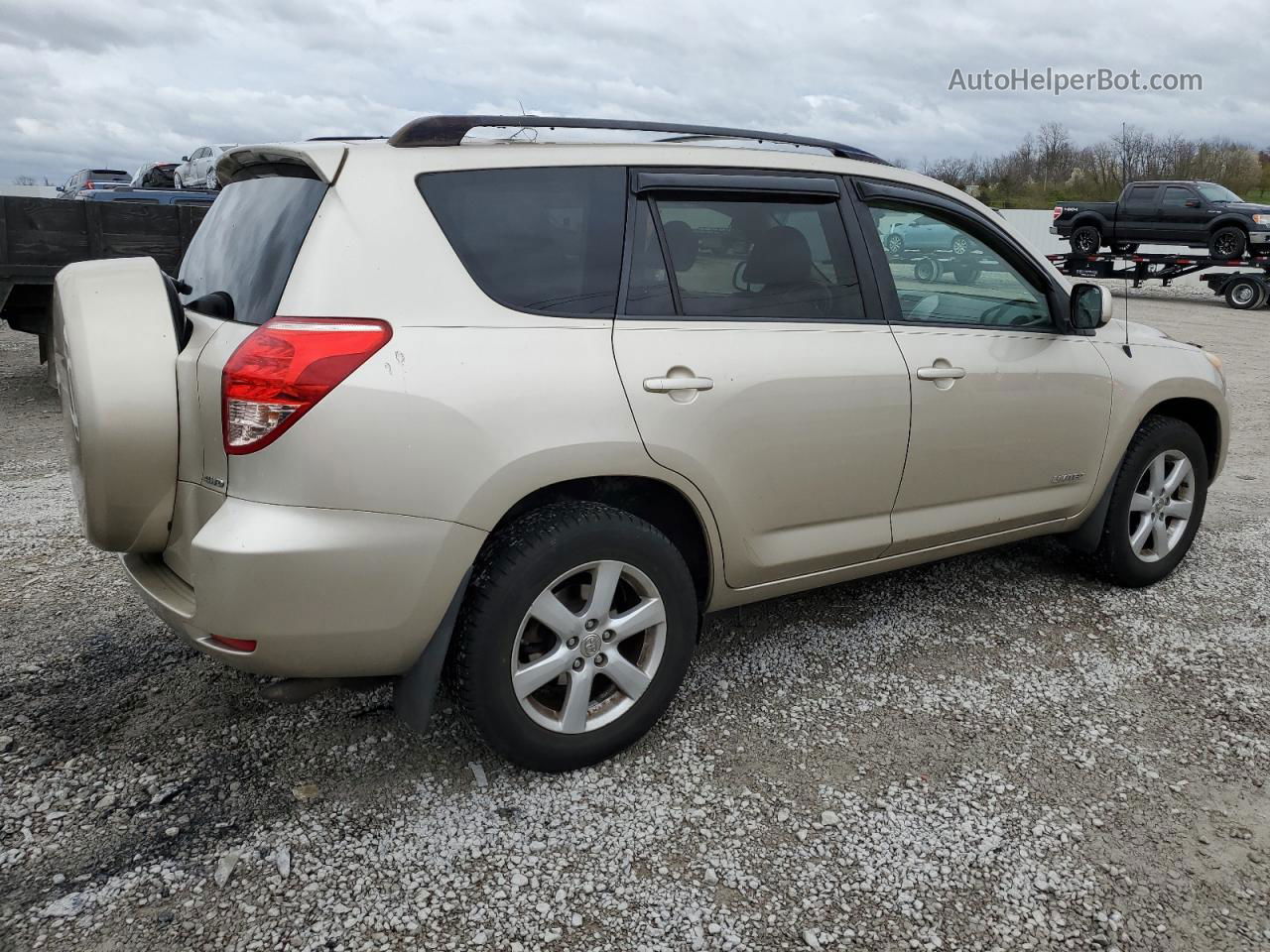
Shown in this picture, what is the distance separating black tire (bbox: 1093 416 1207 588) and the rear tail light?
3.25 metres

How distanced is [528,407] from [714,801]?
3.99 feet

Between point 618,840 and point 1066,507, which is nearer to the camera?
point 618,840

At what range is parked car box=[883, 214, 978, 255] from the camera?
3592 mm

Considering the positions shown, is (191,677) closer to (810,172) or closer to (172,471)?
(172,471)

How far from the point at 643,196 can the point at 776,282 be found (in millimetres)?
532

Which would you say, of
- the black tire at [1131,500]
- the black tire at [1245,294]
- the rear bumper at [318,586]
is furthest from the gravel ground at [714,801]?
the black tire at [1245,294]

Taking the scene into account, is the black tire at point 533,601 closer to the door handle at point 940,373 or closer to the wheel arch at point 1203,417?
the door handle at point 940,373

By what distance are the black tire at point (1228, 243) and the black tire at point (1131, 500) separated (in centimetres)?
1891

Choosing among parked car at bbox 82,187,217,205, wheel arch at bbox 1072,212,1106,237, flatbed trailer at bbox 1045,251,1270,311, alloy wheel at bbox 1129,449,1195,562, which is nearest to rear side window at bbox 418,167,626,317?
alloy wheel at bbox 1129,449,1195,562

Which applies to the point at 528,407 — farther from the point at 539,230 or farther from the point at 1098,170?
the point at 1098,170

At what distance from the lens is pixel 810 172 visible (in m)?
3.37

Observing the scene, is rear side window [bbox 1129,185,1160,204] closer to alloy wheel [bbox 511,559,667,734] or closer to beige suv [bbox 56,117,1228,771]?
beige suv [bbox 56,117,1228,771]

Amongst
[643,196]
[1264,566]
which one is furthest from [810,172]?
[1264,566]

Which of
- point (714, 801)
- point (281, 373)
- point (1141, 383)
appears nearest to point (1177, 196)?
point (1141, 383)
